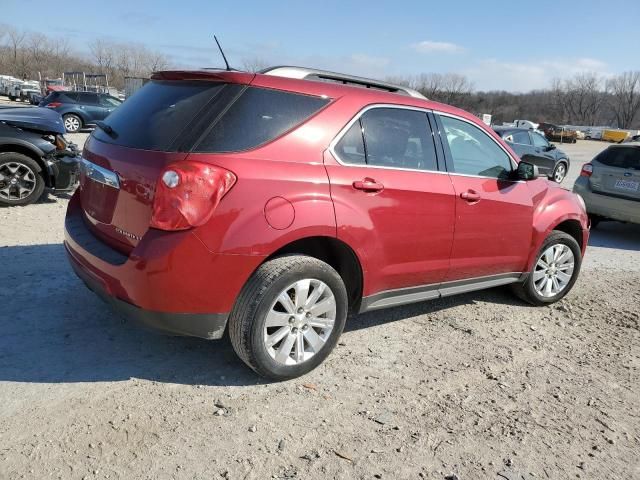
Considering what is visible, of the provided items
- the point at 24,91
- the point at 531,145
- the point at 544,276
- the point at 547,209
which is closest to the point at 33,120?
the point at 547,209

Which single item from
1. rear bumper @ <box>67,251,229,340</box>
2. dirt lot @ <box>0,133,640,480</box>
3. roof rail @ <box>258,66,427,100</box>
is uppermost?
roof rail @ <box>258,66,427,100</box>

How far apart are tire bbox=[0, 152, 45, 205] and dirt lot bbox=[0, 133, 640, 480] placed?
273 centimetres

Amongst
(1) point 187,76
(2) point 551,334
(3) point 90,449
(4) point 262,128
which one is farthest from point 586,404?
(1) point 187,76

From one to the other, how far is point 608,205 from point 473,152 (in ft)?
17.3

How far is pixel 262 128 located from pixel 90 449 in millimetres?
1841

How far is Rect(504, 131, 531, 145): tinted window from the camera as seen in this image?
49.0 feet

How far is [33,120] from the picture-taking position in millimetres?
7082

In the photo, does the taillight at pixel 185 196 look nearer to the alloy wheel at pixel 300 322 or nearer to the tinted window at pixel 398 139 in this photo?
the alloy wheel at pixel 300 322

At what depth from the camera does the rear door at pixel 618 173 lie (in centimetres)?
799

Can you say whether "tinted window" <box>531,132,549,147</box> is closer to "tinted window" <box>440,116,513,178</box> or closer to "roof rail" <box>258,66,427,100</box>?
"tinted window" <box>440,116,513,178</box>

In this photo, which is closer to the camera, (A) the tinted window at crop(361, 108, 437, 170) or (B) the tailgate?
(B) the tailgate

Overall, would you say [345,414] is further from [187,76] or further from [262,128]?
[187,76]

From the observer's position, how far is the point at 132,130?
314cm

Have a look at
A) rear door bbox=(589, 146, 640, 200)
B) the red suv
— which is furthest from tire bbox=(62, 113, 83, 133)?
the red suv
